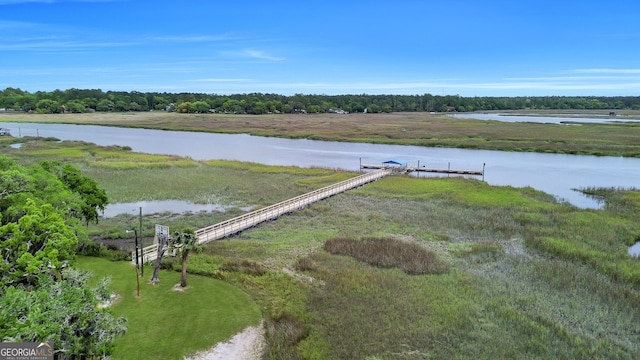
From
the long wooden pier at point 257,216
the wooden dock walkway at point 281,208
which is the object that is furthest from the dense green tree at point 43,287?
the wooden dock walkway at point 281,208

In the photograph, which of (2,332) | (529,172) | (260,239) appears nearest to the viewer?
(2,332)

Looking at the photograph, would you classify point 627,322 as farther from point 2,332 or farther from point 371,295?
point 2,332

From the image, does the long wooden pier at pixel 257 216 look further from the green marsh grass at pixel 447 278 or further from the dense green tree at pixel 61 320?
the dense green tree at pixel 61 320

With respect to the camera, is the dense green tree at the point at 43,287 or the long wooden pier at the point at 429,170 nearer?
the dense green tree at the point at 43,287

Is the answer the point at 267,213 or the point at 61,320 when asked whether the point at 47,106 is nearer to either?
the point at 267,213

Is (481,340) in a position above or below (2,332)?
below

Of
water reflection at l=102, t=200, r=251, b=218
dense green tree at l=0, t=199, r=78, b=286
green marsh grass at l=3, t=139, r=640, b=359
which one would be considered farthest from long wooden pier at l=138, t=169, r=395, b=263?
dense green tree at l=0, t=199, r=78, b=286

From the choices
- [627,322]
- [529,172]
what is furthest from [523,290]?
[529,172]
